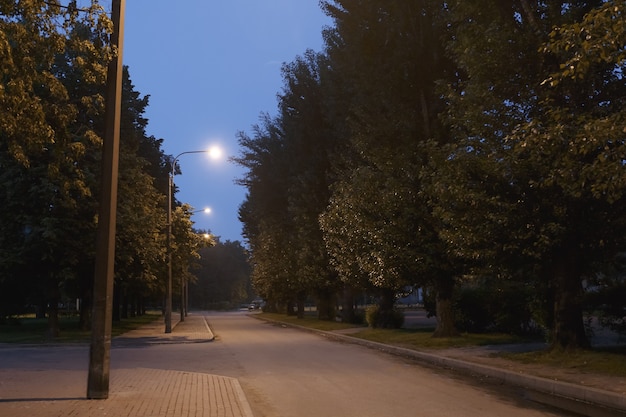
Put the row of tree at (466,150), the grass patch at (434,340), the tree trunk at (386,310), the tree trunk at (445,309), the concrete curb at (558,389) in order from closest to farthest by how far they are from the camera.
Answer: the concrete curb at (558,389) → the row of tree at (466,150) → the grass patch at (434,340) → the tree trunk at (445,309) → the tree trunk at (386,310)

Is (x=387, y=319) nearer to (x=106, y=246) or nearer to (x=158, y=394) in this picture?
(x=158, y=394)

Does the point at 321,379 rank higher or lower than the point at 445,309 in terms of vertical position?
lower

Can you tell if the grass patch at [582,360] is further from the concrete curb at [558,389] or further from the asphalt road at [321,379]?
the asphalt road at [321,379]

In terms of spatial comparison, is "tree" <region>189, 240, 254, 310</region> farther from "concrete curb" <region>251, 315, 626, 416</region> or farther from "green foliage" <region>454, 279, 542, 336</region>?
"concrete curb" <region>251, 315, 626, 416</region>

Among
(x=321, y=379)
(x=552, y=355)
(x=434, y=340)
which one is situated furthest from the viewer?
(x=434, y=340)

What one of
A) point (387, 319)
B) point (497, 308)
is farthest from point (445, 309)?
point (387, 319)

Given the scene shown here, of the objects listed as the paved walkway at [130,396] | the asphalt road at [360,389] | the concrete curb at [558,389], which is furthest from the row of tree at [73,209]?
the concrete curb at [558,389]

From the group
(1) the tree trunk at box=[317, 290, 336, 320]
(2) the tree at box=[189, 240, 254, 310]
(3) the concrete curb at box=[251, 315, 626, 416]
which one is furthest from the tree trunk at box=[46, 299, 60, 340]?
(2) the tree at box=[189, 240, 254, 310]

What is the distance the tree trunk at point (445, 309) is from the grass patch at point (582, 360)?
6331 millimetres

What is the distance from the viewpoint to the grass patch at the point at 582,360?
12633mm

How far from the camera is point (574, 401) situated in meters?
10.6

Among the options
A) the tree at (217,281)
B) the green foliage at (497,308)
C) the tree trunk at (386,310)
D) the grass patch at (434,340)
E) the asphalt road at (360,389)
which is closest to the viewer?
the asphalt road at (360,389)

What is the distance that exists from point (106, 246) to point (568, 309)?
11.3 meters

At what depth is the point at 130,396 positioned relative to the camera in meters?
10.4
